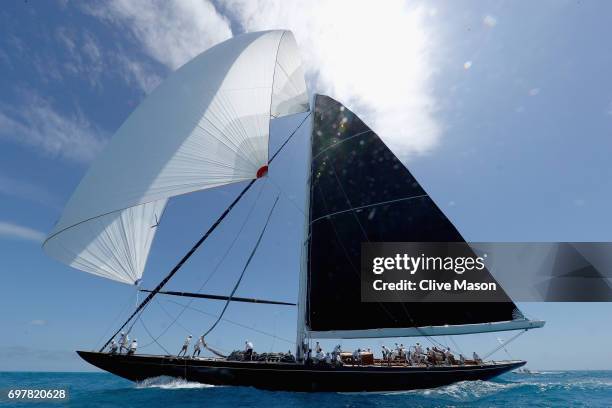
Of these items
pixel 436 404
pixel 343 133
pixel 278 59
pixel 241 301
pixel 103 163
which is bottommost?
pixel 436 404

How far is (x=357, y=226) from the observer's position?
19.5 m

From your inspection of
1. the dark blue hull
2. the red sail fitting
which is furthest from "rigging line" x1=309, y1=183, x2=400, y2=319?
the red sail fitting

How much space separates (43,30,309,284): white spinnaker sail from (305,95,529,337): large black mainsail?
5.84 meters

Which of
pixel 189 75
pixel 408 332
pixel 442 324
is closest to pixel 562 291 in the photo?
pixel 442 324

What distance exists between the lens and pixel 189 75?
17172mm

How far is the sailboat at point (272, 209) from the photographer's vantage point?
14.5m

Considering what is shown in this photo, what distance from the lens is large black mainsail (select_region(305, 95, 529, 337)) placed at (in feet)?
59.1

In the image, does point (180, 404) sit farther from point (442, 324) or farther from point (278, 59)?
point (278, 59)

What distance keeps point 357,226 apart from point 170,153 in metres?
9.87

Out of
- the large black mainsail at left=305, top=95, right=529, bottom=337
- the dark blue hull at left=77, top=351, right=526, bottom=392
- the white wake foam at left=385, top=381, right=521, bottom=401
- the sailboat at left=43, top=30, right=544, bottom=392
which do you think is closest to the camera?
the sailboat at left=43, top=30, right=544, bottom=392

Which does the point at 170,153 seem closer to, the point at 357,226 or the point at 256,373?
the point at 256,373

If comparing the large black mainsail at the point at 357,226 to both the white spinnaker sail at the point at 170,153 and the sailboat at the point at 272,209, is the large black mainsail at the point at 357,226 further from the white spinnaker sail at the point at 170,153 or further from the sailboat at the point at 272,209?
the white spinnaker sail at the point at 170,153

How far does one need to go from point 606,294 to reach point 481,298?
5.07 meters

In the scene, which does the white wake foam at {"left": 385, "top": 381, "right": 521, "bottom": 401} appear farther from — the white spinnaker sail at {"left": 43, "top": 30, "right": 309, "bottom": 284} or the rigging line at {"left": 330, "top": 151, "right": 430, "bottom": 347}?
the white spinnaker sail at {"left": 43, "top": 30, "right": 309, "bottom": 284}
